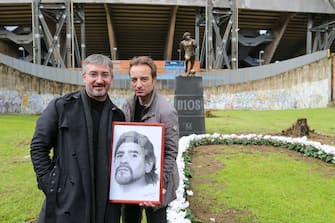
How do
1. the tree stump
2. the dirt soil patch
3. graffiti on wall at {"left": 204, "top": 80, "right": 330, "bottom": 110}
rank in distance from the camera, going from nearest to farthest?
1. the dirt soil patch
2. the tree stump
3. graffiti on wall at {"left": 204, "top": 80, "right": 330, "bottom": 110}

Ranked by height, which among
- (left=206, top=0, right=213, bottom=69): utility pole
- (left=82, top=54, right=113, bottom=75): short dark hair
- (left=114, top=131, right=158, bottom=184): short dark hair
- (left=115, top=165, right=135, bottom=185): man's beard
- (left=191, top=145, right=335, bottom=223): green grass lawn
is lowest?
(left=191, top=145, right=335, bottom=223): green grass lawn

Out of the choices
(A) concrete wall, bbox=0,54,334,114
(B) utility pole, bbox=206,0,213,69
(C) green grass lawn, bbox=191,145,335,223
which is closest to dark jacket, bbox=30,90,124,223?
(C) green grass lawn, bbox=191,145,335,223

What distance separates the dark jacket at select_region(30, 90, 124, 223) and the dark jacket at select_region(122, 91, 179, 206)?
1.42ft

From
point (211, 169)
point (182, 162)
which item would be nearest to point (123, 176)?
point (182, 162)

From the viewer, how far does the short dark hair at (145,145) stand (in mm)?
2217

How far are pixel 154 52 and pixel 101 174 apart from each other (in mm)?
41051

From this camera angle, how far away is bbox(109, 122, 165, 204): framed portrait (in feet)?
7.23

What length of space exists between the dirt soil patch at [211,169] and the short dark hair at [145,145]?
1988 millimetres

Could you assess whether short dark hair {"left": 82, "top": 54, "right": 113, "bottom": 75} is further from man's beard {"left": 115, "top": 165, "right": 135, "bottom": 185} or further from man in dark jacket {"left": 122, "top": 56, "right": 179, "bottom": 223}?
man's beard {"left": 115, "top": 165, "right": 135, "bottom": 185}

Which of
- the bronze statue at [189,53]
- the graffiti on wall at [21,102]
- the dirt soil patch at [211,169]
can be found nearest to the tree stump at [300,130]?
the dirt soil patch at [211,169]

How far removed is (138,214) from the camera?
272 centimetres

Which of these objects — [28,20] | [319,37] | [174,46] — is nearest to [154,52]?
[174,46]

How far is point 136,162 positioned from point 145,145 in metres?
0.13

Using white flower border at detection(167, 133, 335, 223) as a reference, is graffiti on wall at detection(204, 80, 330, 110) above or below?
above
